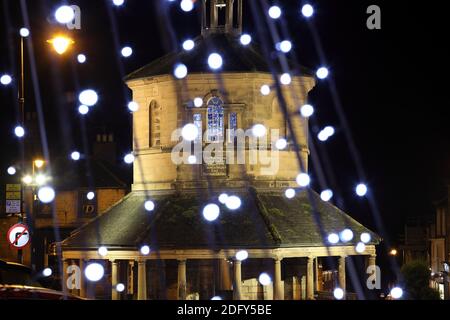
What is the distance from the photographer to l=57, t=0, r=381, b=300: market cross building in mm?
43406

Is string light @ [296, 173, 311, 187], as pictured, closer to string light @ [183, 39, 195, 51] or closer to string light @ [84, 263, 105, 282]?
string light @ [183, 39, 195, 51]

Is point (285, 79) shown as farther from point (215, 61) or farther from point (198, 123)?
point (198, 123)

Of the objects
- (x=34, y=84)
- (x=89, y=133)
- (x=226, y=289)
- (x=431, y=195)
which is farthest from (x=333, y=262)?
(x=89, y=133)

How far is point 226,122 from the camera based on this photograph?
46.5m

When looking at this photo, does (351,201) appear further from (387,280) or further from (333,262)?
(333,262)

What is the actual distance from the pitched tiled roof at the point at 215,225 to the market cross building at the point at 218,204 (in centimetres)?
5

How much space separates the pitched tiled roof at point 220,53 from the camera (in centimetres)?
4700

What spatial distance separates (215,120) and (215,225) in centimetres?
483

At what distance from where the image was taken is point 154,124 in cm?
4897

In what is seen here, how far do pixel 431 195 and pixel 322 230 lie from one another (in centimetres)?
3009

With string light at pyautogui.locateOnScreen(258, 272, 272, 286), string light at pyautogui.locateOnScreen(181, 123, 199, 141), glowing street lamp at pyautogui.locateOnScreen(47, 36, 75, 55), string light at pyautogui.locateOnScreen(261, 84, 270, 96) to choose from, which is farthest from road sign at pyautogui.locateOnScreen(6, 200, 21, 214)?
string light at pyautogui.locateOnScreen(261, 84, 270, 96)

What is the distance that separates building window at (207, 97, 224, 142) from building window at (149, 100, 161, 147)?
9.31ft
